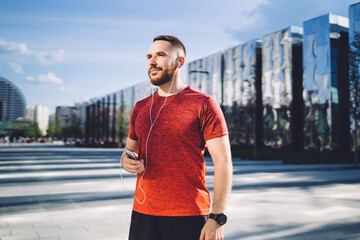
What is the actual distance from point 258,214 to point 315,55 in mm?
22876

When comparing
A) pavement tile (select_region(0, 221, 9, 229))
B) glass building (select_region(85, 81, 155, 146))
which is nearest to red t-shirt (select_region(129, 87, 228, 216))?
pavement tile (select_region(0, 221, 9, 229))

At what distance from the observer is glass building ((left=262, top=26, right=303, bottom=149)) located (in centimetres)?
2825

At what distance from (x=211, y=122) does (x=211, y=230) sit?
55 centimetres

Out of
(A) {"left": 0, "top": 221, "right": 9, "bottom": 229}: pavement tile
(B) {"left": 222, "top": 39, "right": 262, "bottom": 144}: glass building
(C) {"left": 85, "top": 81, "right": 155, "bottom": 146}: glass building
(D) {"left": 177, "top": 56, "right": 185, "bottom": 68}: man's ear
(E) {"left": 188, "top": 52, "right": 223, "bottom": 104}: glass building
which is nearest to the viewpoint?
(D) {"left": 177, "top": 56, "right": 185, "bottom": 68}: man's ear

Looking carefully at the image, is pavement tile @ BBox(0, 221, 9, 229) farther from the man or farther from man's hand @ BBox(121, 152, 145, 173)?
man's hand @ BBox(121, 152, 145, 173)

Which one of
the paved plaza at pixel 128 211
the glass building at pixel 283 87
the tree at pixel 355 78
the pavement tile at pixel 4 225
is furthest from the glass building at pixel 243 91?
the pavement tile at pixel 4 225

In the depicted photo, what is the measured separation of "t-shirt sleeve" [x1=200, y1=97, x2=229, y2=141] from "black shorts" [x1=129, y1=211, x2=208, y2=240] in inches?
17.7

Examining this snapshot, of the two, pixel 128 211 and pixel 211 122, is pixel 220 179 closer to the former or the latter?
pixel 211 122

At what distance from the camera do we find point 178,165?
1807 millimetres

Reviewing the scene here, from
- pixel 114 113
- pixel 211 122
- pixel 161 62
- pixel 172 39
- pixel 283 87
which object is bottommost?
pixel 211 122

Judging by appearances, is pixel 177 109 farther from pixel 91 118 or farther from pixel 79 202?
pixel 91 118

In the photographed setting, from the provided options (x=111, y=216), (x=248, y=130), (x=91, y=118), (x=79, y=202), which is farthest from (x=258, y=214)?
(x=91, y=118)

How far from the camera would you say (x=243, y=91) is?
108 feet

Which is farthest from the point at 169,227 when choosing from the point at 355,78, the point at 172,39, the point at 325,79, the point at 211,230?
the point at 325,79
